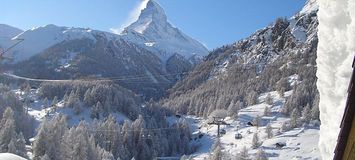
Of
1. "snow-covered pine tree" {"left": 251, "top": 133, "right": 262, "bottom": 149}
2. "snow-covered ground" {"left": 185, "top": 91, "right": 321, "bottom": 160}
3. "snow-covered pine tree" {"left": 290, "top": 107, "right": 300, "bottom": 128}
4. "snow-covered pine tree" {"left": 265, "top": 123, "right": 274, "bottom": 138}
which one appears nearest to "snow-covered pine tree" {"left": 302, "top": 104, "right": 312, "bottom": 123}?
"snow-covered pine tree" {"left": 290, "top": 107, "right": 300, "bottom": 128}

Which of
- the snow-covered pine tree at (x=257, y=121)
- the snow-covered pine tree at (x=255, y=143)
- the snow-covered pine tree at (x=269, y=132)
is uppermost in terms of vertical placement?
the snow-covered pine tree at (x=257, y=121)

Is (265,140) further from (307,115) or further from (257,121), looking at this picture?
(307,115)

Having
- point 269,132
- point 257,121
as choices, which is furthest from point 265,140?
point 257,121

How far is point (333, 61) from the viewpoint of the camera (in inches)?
243

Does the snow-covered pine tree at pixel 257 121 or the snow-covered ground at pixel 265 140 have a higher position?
the snow-covered pine tree at pixel 257 121

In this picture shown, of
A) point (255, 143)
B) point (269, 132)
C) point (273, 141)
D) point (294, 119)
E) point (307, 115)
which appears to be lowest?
point (255, 143)

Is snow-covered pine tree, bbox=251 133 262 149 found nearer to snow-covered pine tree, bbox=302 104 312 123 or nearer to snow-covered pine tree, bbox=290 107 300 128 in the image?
snow-covered pine tree, bbox=290 107 300 128

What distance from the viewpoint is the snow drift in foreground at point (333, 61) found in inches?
223

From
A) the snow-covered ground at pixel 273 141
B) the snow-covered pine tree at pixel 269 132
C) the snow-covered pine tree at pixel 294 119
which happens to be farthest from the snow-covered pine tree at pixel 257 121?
the snow-covered pine tree at pixel 294 119

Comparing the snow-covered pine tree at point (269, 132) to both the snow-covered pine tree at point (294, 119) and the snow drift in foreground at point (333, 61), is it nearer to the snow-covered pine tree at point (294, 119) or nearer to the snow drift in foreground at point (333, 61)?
the snow-covered pine tree at point (294, 119)

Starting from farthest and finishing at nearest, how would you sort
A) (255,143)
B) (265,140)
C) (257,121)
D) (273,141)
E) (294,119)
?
(257,121), (294,119), (265,140), (273,141), (255,143)

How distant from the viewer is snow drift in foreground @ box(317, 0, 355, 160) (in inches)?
223

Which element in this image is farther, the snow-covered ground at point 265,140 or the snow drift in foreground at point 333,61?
the snow-covered ground at point 265,140

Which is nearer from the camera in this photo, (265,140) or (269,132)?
(265,140)
